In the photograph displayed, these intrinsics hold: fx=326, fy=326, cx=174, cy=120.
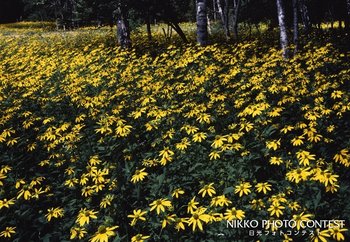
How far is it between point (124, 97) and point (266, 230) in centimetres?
483

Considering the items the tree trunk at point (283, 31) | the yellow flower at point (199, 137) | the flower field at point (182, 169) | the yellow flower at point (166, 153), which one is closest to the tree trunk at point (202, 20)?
the tree trunk at point (283, 31)

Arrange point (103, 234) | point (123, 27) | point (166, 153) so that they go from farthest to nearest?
point (123, 27)
point (166, 153)
point (103, 234)

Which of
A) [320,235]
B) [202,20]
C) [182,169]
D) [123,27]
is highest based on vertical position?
[123,27]

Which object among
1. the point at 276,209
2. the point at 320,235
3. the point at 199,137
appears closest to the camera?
the point at 320,235

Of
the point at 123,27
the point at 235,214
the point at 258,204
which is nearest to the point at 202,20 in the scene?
the point at 123,27

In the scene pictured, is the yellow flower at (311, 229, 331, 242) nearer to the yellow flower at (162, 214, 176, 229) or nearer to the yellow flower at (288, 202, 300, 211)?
the yellow flower at (288, 202, 300, 211)

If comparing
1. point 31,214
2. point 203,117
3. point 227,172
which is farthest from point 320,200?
point 31,214

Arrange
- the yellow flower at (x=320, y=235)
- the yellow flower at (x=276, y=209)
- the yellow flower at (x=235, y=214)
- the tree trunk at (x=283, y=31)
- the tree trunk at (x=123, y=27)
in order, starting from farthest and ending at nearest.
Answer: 1. the tree trunk at (x=123, y=27)
2. the tree trunk at (x=283, y=31)
3. the yellow flower at (x=276, y=209)
4. the yellow flower at (x=235, y=214)
5. the yellow flower at (x=320, y=235)

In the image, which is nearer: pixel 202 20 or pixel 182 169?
pixel 182 169

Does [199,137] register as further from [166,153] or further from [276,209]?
[276,209]

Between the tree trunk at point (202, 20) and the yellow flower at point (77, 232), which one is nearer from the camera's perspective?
the yellow flower at point (77, 232)

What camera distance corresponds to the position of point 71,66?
10680 mm

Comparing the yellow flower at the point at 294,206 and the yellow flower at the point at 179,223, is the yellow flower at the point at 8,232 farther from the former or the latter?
the yellow flower at the point at 294,206

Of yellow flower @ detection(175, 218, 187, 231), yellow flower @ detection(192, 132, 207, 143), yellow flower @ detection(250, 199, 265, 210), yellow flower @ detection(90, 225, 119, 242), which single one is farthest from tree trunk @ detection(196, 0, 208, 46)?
yellow flower @ detection(90, 225, 119, 242)
